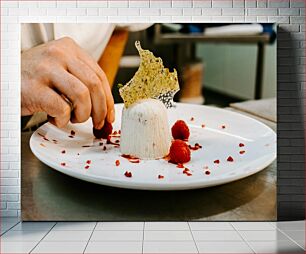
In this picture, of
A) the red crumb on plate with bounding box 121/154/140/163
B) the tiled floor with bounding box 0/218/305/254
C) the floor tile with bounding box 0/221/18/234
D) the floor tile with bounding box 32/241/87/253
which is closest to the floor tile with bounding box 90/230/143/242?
the tiled floor with bounding box 0/218/305/254

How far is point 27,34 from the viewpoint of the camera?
3047 mm

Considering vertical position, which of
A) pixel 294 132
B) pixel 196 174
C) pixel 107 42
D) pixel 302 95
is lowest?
pixel 196 174

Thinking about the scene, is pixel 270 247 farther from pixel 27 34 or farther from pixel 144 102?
pixel 27 34

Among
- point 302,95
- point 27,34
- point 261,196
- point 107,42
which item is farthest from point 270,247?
point 27,34

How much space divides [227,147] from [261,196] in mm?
344

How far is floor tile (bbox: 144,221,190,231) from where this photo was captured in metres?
2.91

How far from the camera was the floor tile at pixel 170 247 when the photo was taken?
97.0 inches

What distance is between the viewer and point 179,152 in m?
2.90

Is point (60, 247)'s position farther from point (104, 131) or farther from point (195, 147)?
point (195, 147)

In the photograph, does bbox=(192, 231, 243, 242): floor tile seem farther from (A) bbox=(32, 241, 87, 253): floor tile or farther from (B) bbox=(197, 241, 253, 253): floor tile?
(A) bbox=(32, 241, 87, 253): floor tile

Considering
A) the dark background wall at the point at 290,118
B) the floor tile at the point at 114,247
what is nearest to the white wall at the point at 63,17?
the dark background wall at the point at 290,118

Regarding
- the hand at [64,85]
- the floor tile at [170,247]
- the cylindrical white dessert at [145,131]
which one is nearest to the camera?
the floor tile at [170,247]

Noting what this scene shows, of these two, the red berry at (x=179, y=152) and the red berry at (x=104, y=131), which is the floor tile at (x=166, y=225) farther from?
the red berry at (x=104, y=131)

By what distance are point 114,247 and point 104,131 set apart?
2.47 feet
